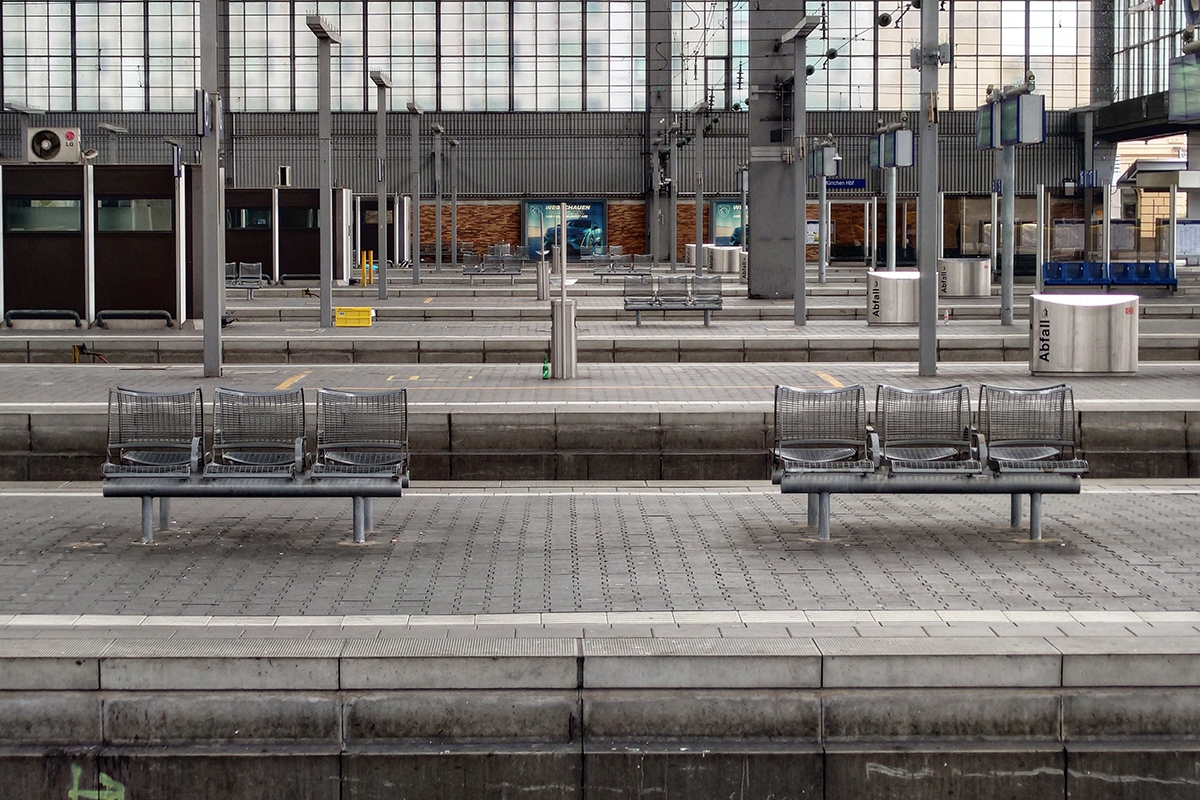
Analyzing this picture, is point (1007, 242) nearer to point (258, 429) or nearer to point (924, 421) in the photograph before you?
point (924, 421)

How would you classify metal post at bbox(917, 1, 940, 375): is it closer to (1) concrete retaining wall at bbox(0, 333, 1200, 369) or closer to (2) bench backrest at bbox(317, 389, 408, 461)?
(1) concrete retaining wall at bbox(0, 333, 1200, 369)

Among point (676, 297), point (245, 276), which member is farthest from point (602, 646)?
point (245, 276)

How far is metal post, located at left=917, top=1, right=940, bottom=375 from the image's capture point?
717 inches

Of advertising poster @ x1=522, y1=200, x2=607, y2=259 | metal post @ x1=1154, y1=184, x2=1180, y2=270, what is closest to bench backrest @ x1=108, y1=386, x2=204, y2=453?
metal post @ x1=1154, y1=184, x2=1180, y2=270

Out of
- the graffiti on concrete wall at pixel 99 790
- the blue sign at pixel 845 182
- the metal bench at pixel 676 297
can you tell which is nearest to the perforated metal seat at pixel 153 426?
the graffiti on concrete wall at pixel 99 790

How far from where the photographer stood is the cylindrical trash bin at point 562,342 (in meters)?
18.4

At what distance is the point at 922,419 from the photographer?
10297mm

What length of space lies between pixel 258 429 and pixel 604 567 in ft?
9.26

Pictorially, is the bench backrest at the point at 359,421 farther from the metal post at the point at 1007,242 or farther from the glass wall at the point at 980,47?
the glass wall at the point at 980,47

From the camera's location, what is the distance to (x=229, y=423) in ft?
34.0

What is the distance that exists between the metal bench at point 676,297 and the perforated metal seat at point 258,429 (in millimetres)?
18869

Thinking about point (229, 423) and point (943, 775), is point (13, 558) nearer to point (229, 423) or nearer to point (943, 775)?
point (229, 423)

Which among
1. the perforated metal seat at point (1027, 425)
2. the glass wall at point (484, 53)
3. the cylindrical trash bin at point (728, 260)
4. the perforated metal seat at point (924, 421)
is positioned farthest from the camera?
the glass wall at point (484, 53)

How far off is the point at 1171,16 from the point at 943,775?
6132 centimetres
